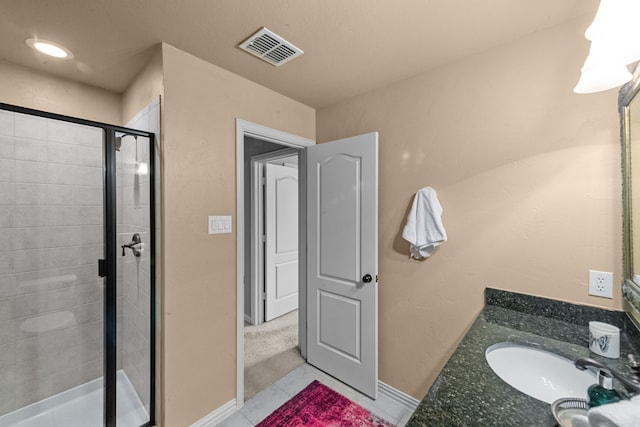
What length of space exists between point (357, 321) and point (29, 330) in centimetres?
227

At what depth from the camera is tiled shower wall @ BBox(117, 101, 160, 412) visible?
163cm

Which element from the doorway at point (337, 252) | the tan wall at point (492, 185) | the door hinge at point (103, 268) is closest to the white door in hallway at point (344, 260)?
the doorway at point (337, 252)

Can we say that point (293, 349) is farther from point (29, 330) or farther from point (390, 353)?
point (29, 330)

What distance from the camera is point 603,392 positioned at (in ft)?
2.19

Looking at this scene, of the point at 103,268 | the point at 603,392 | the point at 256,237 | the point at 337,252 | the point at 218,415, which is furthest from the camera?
the point at 256,237

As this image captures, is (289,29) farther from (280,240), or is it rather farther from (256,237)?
(280,240)

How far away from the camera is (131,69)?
177 cm

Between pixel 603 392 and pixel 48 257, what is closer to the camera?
pixel 603 392

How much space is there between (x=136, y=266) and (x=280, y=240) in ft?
5.73

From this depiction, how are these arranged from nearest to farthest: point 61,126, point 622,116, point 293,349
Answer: point 622,116
point 61,126
point 293,349

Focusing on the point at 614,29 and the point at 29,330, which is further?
the point at 29,330

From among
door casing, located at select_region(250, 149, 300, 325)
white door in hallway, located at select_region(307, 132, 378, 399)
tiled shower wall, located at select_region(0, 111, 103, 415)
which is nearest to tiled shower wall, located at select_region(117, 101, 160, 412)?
tiled shower wall, located at select_region(0, 111, 103, 415)

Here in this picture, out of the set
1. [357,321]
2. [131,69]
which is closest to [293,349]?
[357,321]

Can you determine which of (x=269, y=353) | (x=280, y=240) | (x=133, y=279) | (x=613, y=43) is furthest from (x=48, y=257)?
(x=613, y=43)
